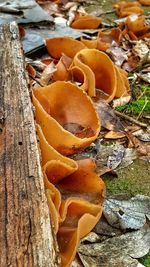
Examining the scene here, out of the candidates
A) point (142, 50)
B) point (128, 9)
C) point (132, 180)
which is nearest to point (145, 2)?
point (128, 9)

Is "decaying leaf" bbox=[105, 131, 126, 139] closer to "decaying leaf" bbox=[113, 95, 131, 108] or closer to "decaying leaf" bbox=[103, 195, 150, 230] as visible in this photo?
"decaying leaf" bbox=[113, 95, 131, 108]

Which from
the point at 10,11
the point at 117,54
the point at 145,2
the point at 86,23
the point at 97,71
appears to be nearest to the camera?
the point at 97,71

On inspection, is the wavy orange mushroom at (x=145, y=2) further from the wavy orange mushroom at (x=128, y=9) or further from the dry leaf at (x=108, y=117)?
the dry leaf at (x=108, y=117)

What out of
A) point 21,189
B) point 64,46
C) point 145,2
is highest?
point 21,189

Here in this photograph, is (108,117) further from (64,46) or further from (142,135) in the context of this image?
(64,46)

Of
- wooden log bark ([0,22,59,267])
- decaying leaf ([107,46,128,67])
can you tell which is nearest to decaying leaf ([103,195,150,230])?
wooden log bark ([0,22,59,267])

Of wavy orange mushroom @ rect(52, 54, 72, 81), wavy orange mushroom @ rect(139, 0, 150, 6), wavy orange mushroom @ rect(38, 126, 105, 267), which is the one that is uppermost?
wavy orange mushroom @ rect(38, 126, 105, 267)

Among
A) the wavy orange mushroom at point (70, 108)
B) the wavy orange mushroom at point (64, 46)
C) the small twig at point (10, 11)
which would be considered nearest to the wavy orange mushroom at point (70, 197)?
the wavy orange mushroom at point (70, 108)
